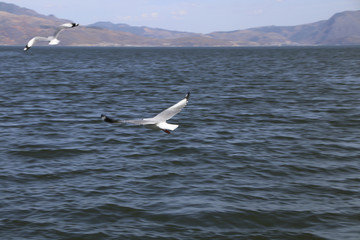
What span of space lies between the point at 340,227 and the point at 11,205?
857 centimetres

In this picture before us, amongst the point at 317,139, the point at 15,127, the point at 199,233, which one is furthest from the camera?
the point at 15,127

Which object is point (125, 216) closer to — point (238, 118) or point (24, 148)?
point (24, 148)

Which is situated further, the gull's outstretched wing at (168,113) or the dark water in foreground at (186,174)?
the gull's outstretched wing at (168,113)

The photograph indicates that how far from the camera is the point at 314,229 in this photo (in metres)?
10.6

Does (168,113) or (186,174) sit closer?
(168,113)

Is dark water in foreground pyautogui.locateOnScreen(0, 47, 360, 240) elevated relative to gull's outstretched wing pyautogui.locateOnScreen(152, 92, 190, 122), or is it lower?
lower

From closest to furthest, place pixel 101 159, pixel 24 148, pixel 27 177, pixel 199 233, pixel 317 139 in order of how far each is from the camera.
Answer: pixel 199 233 → pixel 27 177 → pixel 101 159 → pixel 24 148 → pixel 317 139

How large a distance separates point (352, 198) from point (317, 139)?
22.9 feet

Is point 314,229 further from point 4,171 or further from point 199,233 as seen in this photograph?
point 4,171

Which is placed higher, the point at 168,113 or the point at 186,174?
the point at 168,113

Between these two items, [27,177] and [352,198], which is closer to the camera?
[352,198]

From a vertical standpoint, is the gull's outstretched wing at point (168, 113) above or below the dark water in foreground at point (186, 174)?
above

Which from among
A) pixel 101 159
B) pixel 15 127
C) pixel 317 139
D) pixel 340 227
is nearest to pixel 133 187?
pixel 101 159

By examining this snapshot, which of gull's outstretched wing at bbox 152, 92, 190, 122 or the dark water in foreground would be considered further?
→ gull's outstretched wing at bbox 152, 92, 190, 122
